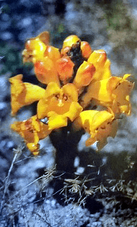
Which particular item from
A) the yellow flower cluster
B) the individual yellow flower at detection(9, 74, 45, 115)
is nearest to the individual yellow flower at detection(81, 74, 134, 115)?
the yellow flower cluster

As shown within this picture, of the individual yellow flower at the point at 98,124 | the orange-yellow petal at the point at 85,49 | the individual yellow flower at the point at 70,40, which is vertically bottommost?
the individual yellow flower at the point at 98,124

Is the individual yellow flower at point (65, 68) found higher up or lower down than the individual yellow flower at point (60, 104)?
higher up

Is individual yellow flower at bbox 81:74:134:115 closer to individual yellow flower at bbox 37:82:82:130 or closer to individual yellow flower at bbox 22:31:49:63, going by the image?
individual yellow flower at bbox 37:82:82:130

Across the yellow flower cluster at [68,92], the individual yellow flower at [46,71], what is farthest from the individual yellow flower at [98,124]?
the individual yellow flower at [46,71]

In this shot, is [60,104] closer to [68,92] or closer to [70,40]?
[68,92]

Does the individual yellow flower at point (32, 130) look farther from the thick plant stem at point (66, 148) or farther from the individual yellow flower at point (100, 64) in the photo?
the individual yellow flower at point (100, 64)

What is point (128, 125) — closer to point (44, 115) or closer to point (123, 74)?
point (123, 74)

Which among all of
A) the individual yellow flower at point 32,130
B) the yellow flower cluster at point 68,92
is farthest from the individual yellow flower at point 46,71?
the individual yellow flower at point 32,130
